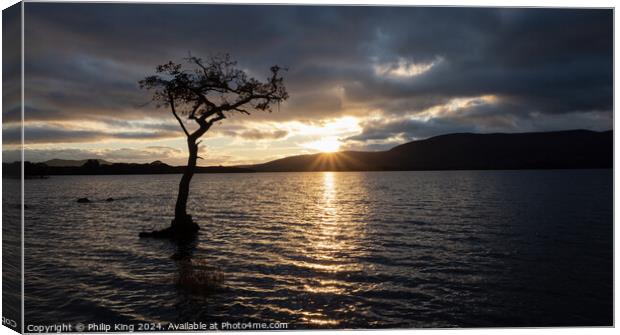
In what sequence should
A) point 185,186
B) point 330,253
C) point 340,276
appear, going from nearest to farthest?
point 340,276 < point 330,253 < point 185,186

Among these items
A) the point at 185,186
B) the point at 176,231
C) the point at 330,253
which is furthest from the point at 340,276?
the point at 176,231

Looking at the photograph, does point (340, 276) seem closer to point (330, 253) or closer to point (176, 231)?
point (330, 253)

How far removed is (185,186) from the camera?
2575cm

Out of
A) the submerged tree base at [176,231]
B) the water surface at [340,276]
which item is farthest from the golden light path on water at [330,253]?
the submerged tree base at [176,231]

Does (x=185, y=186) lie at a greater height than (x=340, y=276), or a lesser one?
greater

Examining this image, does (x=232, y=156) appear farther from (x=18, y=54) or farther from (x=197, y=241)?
(x=18, y=54)

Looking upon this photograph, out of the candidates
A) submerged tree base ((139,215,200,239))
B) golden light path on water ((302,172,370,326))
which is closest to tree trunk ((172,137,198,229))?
submerged tree base ((139,215,200,239))

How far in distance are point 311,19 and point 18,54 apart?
31.7 feet

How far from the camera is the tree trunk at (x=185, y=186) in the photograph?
980 inches

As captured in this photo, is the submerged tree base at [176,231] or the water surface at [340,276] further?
the submerged tree base at [176,231]

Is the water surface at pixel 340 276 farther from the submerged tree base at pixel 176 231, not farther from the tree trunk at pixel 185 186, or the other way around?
the tree trunk at pixel 185 186

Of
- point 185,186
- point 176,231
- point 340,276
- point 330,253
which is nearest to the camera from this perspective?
point 340,276

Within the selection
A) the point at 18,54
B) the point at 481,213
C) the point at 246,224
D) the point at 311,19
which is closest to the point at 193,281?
the point at 18,54

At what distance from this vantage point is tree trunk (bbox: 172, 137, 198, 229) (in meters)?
24.9
